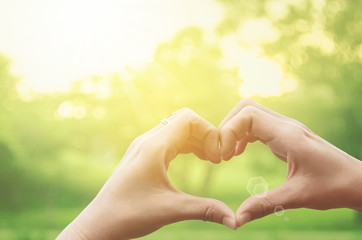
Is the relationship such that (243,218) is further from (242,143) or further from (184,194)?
(242,143)

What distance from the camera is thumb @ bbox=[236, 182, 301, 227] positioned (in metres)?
2.64

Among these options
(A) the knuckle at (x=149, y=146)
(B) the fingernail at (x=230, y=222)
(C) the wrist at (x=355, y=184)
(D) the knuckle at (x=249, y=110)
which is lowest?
(B) the fingernail at (x=230, y=222)

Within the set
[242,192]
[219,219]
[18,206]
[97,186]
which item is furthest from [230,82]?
[219,219]

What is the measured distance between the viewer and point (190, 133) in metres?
3.16

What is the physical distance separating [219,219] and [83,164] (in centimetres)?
2288

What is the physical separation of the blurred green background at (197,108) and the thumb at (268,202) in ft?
51.4

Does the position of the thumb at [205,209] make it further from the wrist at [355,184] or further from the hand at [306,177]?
the wrist at [355,184]

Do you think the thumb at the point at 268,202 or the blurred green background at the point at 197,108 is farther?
the blurred green background at the point at 197,108

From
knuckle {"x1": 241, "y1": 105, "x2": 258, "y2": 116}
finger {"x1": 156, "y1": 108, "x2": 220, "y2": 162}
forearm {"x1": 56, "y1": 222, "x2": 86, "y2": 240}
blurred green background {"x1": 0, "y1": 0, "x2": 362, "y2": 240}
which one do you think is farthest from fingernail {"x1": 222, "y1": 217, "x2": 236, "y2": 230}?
blurred green background {"x1": 0, "y1": 0, "x2": 362, "y2": 240}

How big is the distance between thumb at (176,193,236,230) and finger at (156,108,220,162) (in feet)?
1.43

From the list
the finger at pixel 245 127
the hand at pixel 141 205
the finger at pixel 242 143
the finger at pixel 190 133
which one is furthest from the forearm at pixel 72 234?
the finger at pixel 242 143

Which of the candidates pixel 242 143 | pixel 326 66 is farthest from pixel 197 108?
pixel 242 143

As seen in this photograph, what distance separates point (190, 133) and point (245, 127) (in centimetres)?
46

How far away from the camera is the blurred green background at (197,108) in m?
19.3
